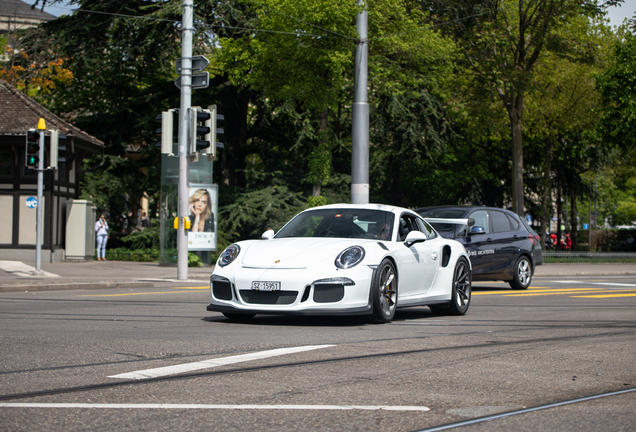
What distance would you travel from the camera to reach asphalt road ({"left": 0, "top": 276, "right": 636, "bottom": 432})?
432cm

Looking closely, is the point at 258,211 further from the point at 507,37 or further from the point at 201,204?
the point at 507,37

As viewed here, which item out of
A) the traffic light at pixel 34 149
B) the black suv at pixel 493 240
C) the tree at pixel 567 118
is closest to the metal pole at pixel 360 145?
the black suv at pixel 493 240

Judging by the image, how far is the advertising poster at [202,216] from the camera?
74.4ft

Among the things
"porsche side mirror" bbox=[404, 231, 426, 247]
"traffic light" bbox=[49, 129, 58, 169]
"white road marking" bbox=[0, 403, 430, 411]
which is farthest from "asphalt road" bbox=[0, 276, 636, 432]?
"traffic light" bbox=[49, 129, 58, 169]

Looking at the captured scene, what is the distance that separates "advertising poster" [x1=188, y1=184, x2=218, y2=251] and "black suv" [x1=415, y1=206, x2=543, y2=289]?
8122 millimetres

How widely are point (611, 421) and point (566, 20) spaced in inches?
1164

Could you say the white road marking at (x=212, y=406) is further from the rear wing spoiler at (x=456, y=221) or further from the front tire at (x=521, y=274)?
the front tire at (x=521, y=274)

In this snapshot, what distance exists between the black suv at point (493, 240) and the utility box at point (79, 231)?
15.7 m

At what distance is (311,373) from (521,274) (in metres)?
12.1

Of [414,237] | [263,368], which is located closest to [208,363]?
[263,368]

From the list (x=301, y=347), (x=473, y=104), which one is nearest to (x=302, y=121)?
(x=473, y=104)

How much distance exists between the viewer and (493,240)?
53.0ft

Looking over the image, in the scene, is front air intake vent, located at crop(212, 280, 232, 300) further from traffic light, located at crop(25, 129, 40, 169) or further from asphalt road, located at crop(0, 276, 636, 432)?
traffic light, located at crop(25, 129, 40, 169)

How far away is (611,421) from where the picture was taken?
172 inches
